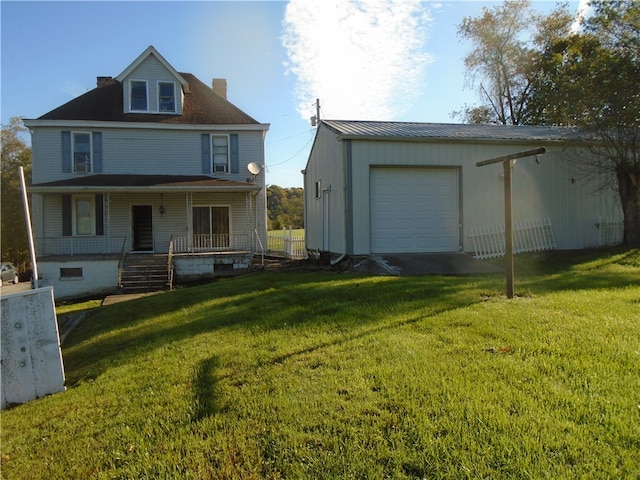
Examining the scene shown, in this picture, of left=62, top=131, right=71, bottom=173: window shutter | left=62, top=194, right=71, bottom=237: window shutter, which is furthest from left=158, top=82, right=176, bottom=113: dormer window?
left=62, top=194, right=71, bottom=237: window shutter

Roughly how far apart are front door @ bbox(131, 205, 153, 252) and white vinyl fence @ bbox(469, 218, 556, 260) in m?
13.6

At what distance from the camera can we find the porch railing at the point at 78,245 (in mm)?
17016

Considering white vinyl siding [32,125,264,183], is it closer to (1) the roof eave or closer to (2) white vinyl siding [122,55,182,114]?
(2) white vinyl siding [122,55,182,114]

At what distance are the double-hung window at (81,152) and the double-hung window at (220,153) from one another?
17.2 ft

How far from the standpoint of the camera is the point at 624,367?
11.3 feet

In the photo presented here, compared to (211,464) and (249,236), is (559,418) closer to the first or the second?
(211,464)

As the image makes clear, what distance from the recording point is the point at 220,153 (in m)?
18.5

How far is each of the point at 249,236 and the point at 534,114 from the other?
20.8 meters

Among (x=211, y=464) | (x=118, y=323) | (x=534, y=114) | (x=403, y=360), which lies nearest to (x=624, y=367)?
(x=403, y=360)

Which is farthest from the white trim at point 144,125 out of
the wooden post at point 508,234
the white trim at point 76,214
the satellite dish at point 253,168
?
the wooden post at point 508,234

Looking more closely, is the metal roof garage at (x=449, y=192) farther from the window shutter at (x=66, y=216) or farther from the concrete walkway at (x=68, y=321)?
the window shutter at (x=66, y=216)

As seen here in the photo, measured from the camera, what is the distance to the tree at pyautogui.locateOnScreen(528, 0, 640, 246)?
10.7m

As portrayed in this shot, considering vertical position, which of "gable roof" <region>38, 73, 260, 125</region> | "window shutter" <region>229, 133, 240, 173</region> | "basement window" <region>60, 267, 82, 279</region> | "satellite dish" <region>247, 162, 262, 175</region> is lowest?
A: "basement window" <region>60, 267, 82, 279</region>

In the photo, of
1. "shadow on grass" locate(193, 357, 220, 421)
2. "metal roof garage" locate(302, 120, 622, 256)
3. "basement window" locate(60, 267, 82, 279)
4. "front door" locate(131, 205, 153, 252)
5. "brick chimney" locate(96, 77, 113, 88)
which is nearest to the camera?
"shadow on grass" locate(193, 357, 220, 421)
